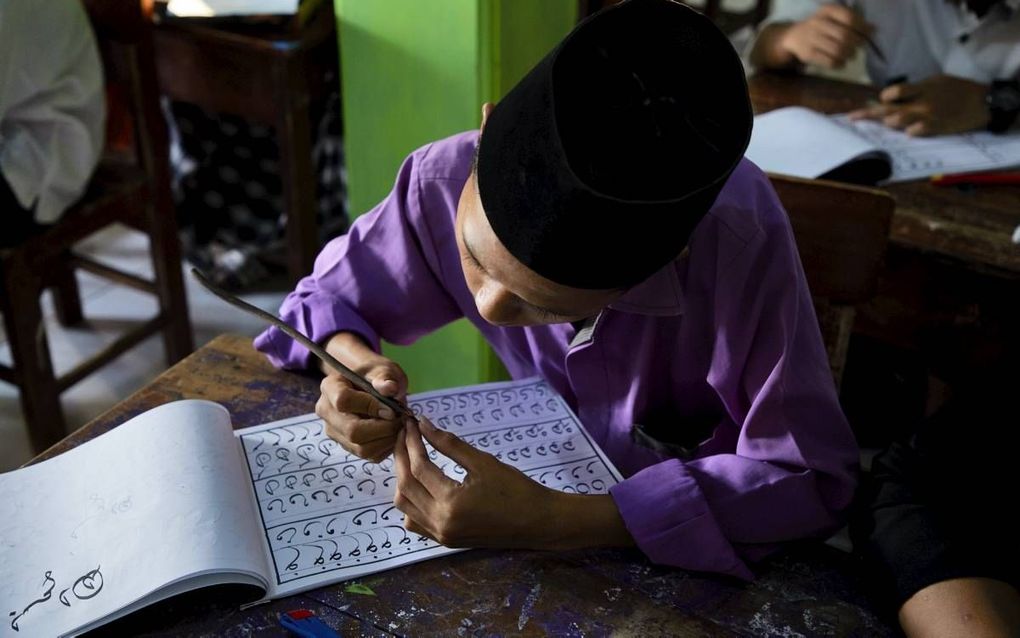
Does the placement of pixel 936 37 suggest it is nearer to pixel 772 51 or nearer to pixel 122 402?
pixel 772 51

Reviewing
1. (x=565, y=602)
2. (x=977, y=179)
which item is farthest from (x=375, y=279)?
(x=977, y=179)

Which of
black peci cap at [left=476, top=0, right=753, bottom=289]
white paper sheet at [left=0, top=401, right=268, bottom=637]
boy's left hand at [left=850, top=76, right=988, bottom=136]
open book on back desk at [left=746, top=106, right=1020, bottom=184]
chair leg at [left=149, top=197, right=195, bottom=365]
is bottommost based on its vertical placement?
chair leg at [left=149, top=197, right=195, bottom=365]

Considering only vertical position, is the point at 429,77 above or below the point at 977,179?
above

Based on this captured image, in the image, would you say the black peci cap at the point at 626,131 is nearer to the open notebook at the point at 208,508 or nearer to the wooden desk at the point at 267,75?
the open notebook at the point at 208,508

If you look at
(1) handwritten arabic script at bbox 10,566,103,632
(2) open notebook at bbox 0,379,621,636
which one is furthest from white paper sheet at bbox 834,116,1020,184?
(1) handwritten arabic script at bbox 10,566,103,632

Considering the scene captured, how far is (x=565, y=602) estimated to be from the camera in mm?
858

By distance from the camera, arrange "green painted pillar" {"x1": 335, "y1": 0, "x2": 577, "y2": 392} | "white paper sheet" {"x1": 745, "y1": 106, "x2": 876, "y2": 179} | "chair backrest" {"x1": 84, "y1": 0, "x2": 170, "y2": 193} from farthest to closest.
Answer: "chair backrest" {"x1": 84, "y1": 0, "x2": 170, "y2": 193}
"green painted pillar" {"x1": 335, "y1": 0, "x2": 577, "y2": 392}
"white paper sheet" {"x1": 745, "y1": 106, "x2": 876, "y2": 179}

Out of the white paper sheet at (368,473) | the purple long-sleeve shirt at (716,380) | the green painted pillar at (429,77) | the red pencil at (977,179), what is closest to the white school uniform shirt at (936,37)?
the red pencil at (977,179)

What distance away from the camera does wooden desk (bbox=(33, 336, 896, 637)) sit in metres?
→ 0.82

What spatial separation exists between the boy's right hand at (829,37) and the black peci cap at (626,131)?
1.49m

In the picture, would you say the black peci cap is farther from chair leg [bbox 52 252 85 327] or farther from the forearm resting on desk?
chair leg [bbox 52 252 85 327]

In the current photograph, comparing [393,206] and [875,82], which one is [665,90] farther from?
[875,82]

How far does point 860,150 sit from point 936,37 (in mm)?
869

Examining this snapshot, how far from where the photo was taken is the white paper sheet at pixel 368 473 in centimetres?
89
